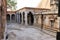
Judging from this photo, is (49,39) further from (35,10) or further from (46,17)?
(35,10)

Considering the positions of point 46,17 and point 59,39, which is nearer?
point 59,39

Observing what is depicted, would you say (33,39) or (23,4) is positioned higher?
(23,4)

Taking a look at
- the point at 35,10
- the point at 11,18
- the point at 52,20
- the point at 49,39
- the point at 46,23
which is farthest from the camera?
the point at 11,18

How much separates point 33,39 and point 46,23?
5.84 meters

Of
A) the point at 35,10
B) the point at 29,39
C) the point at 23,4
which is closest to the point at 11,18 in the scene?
the point at 23,4

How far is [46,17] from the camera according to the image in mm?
17062

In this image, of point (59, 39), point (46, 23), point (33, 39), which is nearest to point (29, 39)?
point (33, 39)

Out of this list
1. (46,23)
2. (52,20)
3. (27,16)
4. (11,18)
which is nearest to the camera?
(52,20)

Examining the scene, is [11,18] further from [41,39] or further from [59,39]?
[59,39]

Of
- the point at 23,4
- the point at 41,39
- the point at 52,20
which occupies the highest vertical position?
the point at 23,4

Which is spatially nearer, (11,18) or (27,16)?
(27,16)

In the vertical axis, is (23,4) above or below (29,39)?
above

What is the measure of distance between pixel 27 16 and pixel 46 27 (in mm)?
10582

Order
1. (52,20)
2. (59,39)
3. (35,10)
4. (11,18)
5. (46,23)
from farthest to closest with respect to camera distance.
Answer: (11,18)
(35,10)
(46,23)
(52,20)
(59,39)
